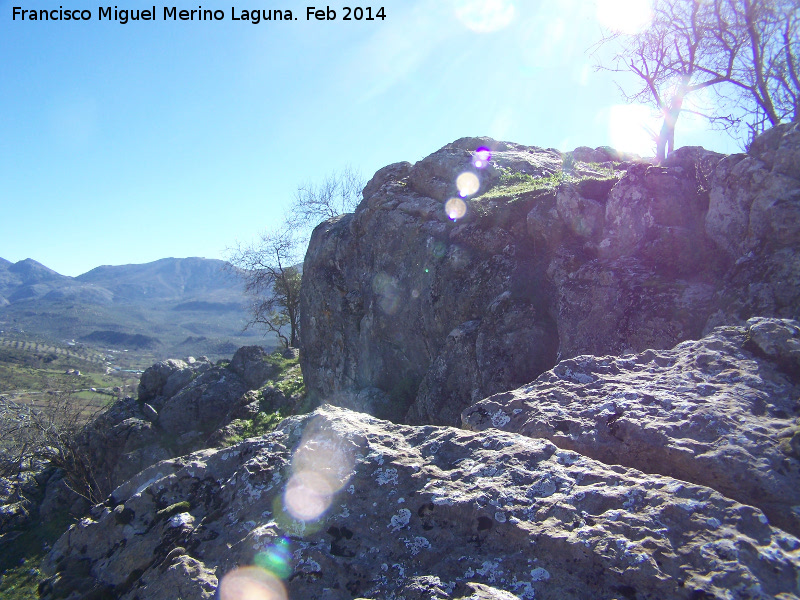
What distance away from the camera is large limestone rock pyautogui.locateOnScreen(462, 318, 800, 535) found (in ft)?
11.3

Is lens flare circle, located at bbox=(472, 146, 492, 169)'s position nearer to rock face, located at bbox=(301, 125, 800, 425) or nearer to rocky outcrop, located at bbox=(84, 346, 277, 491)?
rock face, located at bbox=(301, 125, 800, 425)

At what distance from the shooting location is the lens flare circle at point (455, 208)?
44.5ft

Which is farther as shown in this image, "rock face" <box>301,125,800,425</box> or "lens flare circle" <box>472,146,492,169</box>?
"lens flare circle" <box>472,146,492,169</box>

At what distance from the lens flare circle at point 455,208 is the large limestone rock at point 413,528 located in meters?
9.66

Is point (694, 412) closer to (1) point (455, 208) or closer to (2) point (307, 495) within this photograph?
(2) point (307, 495)

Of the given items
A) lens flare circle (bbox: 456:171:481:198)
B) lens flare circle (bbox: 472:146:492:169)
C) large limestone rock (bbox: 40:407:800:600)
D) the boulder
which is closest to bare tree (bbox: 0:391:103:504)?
the boulder

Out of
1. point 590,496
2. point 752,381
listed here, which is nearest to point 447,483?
point 590,496

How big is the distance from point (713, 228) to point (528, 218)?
3933mm

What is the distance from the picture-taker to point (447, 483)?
3.74 meters

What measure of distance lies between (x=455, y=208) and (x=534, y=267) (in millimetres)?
3992

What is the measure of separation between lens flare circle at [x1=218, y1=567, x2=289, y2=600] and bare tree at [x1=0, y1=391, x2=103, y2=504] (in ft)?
49.4

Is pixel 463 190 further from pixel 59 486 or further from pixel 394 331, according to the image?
pixel 59 486

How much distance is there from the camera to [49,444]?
16.4 meters

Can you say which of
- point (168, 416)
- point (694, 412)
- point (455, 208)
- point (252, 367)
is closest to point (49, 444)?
point (168, 416)
